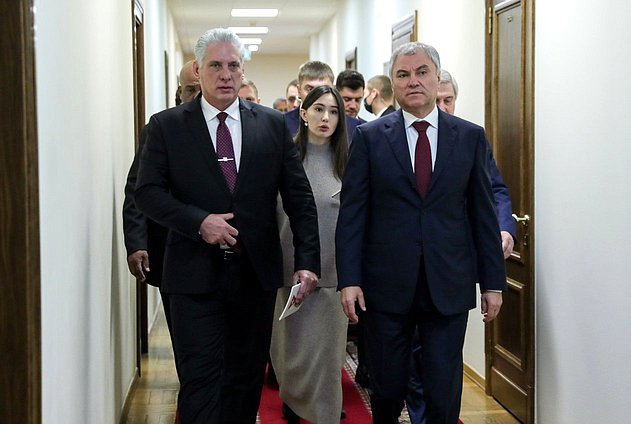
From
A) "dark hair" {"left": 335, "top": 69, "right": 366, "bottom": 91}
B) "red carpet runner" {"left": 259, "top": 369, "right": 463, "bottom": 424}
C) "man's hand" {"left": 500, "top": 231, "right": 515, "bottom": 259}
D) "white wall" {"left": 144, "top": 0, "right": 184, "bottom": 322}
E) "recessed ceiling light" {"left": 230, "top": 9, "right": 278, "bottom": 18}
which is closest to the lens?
"man's hand" {"left": 500, "top": 231, "right": 515, "bottom": 259}

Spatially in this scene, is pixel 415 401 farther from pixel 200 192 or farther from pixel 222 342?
pixel 200 192

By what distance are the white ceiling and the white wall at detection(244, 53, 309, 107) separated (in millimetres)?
2098

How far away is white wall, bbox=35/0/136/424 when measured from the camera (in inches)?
95.4

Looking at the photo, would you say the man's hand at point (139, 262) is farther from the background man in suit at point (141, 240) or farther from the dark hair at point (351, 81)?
the dark hair at point (351, 81)

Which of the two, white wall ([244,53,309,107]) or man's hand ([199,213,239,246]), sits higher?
white wall ([244,53,309,107])

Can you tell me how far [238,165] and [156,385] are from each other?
248 centimetres

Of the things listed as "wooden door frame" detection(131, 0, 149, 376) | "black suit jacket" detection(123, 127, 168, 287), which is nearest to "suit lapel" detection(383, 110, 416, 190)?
"black suit jacket" detection(123, 127, 168, 287)

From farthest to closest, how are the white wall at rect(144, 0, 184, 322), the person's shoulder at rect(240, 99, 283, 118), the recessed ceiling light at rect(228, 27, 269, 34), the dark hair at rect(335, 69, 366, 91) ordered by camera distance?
1. the recessed ceiling light at rect(228, 27, 269, 34)
2. the white wall at rect(144, 0, 184, 322)
3. the dark hair at rect(335, 69, 366, 91)
4. the person's shoulder at rect(240, 99, 283, 118)

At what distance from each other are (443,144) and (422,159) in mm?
90

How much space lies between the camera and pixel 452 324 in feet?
10.5

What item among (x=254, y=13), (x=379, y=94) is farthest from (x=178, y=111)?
(x=254, y=13)

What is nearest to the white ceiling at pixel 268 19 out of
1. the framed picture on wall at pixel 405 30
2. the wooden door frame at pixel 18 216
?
the framed picture on wall at pixel 405 30

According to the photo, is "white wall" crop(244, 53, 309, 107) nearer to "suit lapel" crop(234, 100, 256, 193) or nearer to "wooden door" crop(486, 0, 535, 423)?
"wooden door" crop(486, 0, 535, 423)

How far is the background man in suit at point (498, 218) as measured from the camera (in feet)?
12.5
